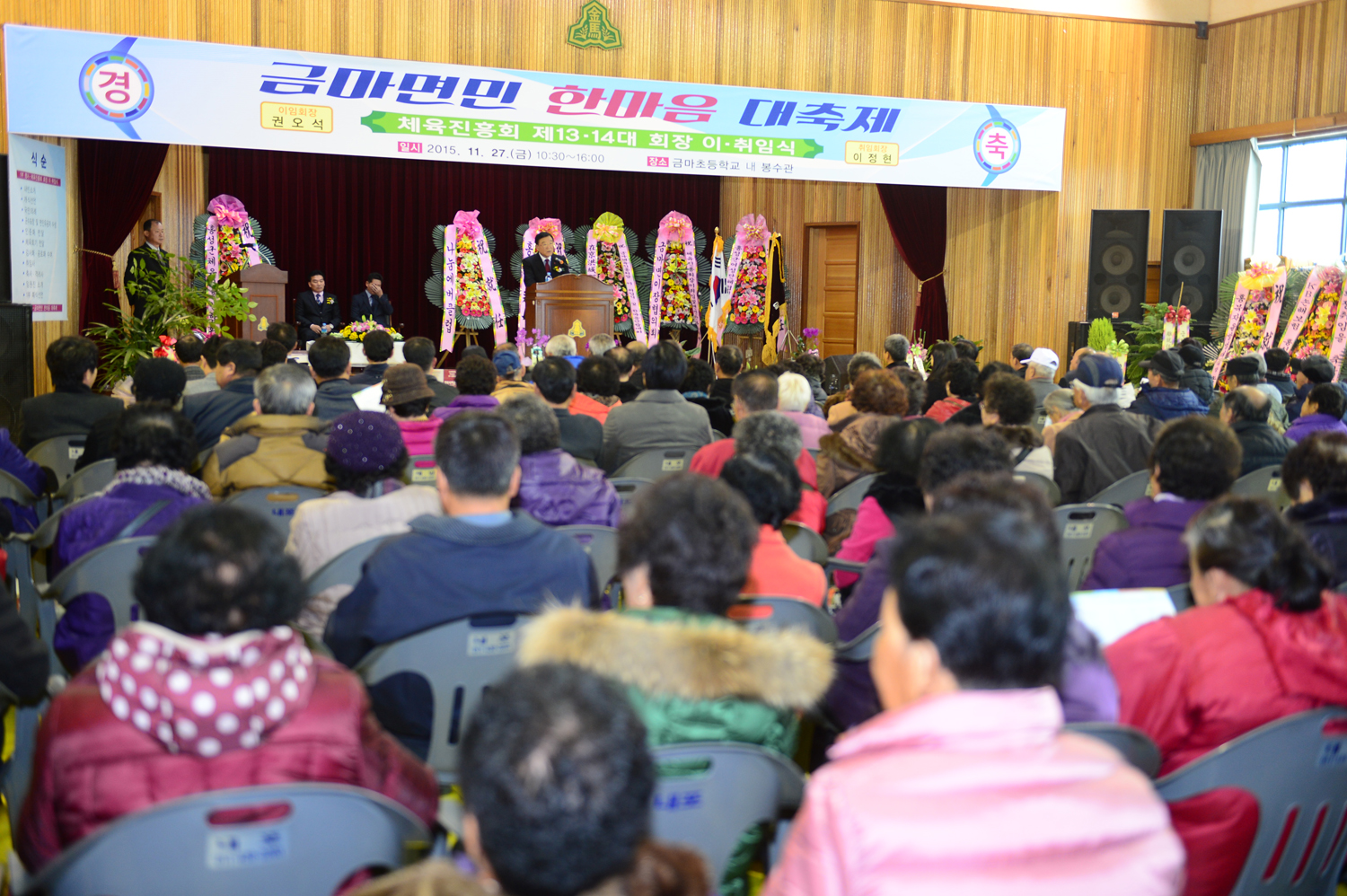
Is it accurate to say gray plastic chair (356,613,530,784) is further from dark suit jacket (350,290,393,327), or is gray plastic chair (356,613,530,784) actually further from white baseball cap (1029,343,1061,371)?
dark suit jacket (350,290,393,327)

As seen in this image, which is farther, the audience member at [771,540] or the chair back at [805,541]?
the chair back at [805,541]

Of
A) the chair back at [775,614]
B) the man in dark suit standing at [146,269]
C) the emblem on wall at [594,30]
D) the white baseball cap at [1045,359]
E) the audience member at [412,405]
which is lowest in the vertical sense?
the chair back at [775,614]

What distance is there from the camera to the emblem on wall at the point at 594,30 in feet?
32.6

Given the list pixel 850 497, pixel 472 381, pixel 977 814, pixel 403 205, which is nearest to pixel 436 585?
pixel 977 814

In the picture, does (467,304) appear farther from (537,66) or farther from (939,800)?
(939,800)

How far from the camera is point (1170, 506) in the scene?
9.50ft

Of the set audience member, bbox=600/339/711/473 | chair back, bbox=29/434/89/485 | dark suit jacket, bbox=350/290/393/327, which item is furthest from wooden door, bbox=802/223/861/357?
chair back, bbox=29/434/89/485

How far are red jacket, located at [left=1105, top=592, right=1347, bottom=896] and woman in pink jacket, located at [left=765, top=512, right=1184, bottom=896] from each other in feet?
2.63

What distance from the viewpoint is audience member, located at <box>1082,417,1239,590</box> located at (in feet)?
9.19

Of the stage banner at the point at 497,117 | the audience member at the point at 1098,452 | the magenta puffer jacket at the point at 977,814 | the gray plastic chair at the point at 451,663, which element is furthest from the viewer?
the stage banner at the point at 497,117

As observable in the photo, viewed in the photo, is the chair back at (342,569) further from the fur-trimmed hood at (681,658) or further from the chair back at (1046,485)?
the chair back at (1046,485)

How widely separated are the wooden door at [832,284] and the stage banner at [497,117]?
214 cm

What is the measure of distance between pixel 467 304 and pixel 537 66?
2888mm

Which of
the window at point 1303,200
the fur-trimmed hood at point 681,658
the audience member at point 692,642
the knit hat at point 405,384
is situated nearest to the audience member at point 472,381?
the knit hat at point 405,384
